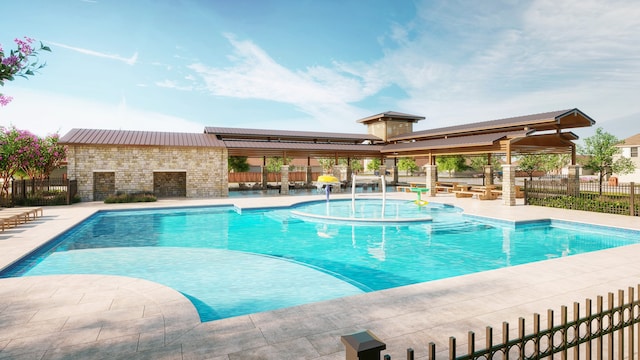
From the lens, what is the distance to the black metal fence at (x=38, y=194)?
55.8ft

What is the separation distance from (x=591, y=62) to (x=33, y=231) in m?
26.4

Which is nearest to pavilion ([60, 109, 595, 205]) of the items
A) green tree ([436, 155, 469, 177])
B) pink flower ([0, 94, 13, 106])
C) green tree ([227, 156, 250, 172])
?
green tree ([227, 156, 250, 172])

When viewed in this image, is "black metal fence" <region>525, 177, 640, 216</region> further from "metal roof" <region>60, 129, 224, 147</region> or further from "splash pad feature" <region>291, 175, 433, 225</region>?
"metal roof" <region>60, 129, 224, 147</region>

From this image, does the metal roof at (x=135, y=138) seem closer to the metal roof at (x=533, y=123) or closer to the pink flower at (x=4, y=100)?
the metal roof at (x=533, y=123)

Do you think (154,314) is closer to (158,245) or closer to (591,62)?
(158,245)

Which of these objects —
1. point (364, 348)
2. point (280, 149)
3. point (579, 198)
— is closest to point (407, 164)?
point (280, 149)

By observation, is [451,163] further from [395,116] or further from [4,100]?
[4,100]

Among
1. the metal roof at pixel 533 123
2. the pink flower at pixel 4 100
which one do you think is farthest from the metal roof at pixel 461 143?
the pink flower at pixel 4 100

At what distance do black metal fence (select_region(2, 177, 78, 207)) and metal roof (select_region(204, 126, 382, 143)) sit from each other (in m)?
10.0

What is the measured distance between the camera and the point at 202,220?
1519 cm

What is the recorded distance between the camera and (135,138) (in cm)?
2181

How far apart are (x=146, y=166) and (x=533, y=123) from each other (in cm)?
2406

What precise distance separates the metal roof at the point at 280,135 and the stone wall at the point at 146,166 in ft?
11.5

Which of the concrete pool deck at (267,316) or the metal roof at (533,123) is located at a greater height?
the metal roof at (533,123)
